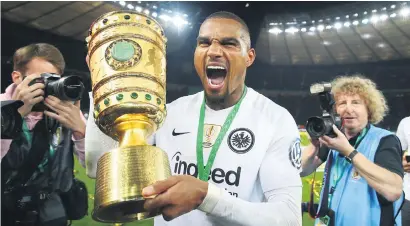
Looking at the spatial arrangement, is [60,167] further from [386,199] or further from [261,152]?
[386,199]

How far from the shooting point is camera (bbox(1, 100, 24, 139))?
0.77m

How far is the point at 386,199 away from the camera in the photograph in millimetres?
1770

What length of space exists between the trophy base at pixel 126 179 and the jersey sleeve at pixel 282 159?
15.3 inches

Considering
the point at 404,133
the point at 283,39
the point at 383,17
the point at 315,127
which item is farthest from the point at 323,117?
the point at 283,39

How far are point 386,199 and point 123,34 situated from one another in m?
1.60

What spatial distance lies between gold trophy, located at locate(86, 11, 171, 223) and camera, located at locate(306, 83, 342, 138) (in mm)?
1181

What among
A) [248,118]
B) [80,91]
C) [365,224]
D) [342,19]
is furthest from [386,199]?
[342,19]

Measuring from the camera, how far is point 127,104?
0.60 meters

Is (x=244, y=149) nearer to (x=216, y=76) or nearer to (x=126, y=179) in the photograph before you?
(x=216, y=76)

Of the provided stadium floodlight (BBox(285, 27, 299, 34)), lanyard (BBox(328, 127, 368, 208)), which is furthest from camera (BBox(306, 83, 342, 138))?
stadium floodlight (BBox(285, 27, 299, 34))

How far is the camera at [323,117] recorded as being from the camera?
170 cm

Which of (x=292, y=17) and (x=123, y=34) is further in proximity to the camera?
(x=292, y=17)

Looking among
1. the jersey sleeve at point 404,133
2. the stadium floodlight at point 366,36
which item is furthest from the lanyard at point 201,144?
the stadium floodlight at point 366,36

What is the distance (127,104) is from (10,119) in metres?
0.34
